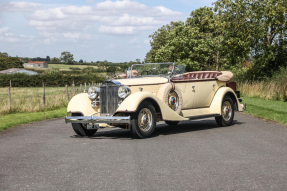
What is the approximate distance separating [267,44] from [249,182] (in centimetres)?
2804

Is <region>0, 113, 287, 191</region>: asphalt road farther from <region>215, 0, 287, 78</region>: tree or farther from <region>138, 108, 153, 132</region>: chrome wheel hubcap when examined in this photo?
<region>215, 0, 287, 78</region>: tree

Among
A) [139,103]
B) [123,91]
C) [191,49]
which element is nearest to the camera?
[139,103]

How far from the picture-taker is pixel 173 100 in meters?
10.7

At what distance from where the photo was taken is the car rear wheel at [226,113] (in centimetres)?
1224

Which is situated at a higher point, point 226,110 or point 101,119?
point 101,119

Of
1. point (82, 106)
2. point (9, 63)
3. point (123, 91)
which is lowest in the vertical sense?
point (82, 106)

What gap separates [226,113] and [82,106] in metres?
4.86

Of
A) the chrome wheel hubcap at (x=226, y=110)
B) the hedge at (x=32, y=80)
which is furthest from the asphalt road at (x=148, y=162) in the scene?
the hedge at (x=32, y=80)

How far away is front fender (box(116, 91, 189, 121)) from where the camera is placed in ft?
30.0

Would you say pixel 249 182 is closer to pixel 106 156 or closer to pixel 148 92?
pixel 106 156

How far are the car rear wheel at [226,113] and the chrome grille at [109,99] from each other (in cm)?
383

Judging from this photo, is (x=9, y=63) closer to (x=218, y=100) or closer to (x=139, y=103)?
(x=218, y=100)

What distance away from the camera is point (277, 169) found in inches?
241

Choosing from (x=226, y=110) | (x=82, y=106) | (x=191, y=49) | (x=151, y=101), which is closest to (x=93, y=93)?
(x=82, y=106)
